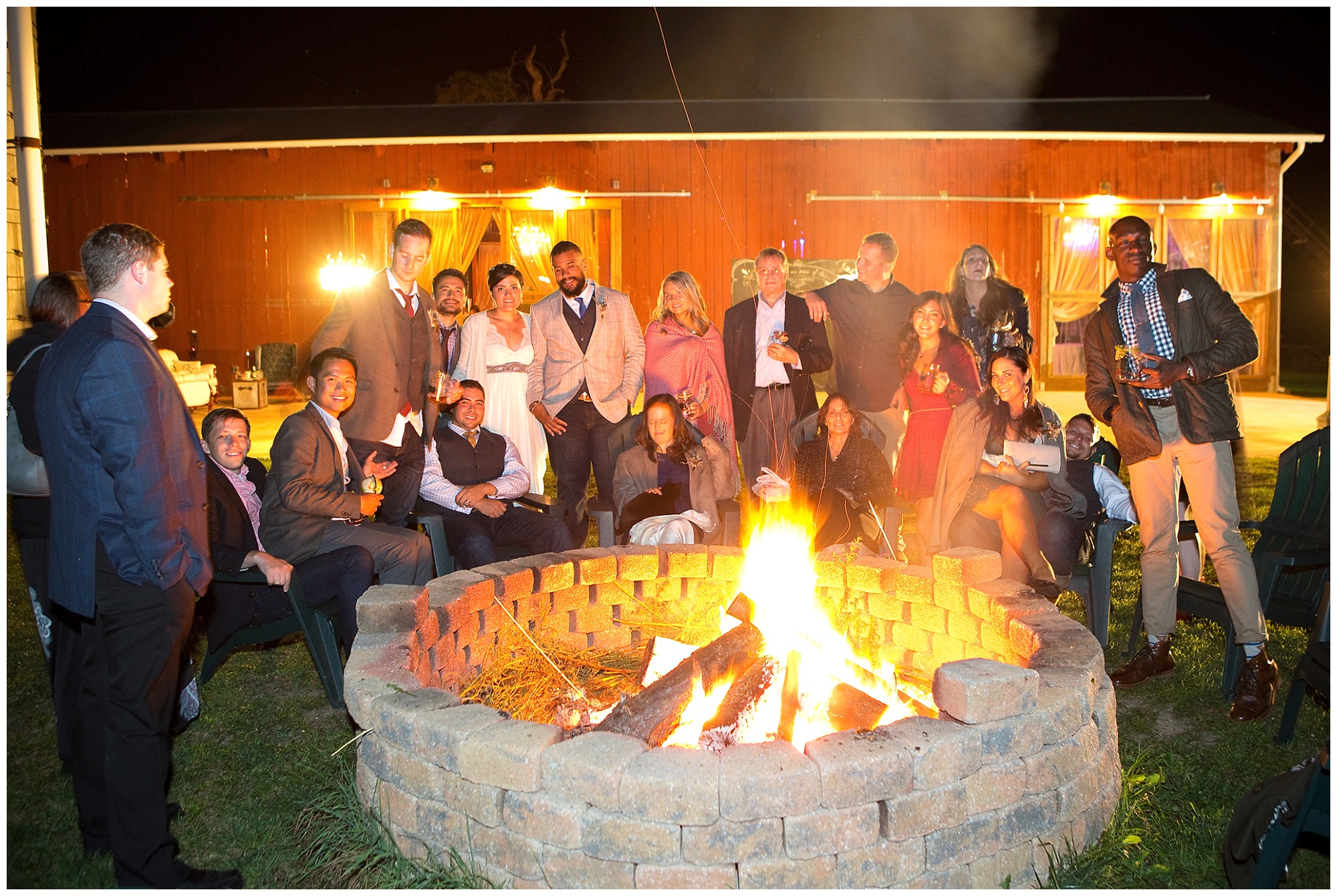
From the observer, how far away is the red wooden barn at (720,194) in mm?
14422

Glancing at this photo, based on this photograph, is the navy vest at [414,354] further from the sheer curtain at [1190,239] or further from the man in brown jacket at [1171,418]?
the sheer curtain at [1190,239]

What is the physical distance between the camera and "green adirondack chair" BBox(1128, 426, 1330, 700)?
12.9ft

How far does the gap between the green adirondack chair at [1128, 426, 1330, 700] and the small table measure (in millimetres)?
12761

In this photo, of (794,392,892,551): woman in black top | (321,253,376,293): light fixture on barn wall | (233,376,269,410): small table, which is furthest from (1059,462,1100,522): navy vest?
(233,376,269,410): small table

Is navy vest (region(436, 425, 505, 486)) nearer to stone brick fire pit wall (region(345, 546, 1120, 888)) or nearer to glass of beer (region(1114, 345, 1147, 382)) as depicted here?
stone brick fire pit wall (region(345, 546, 1120, 888))

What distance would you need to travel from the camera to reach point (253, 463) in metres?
4.39

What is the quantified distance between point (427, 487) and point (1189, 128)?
1402cm

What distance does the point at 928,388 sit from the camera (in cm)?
513

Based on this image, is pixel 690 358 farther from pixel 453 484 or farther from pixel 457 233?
pixel 457 233

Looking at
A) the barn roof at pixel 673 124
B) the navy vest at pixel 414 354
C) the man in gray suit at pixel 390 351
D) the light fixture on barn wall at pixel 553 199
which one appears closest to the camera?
the man in gray suit at pixel 390 351

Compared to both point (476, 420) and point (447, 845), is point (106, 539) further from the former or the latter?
point (476, 420)

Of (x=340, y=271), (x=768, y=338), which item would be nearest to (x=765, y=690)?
(x=768, y=338)

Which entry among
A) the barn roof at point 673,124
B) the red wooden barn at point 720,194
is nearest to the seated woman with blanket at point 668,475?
the red wooden barn at point 720,194

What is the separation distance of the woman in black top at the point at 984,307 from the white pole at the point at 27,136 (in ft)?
17.1
